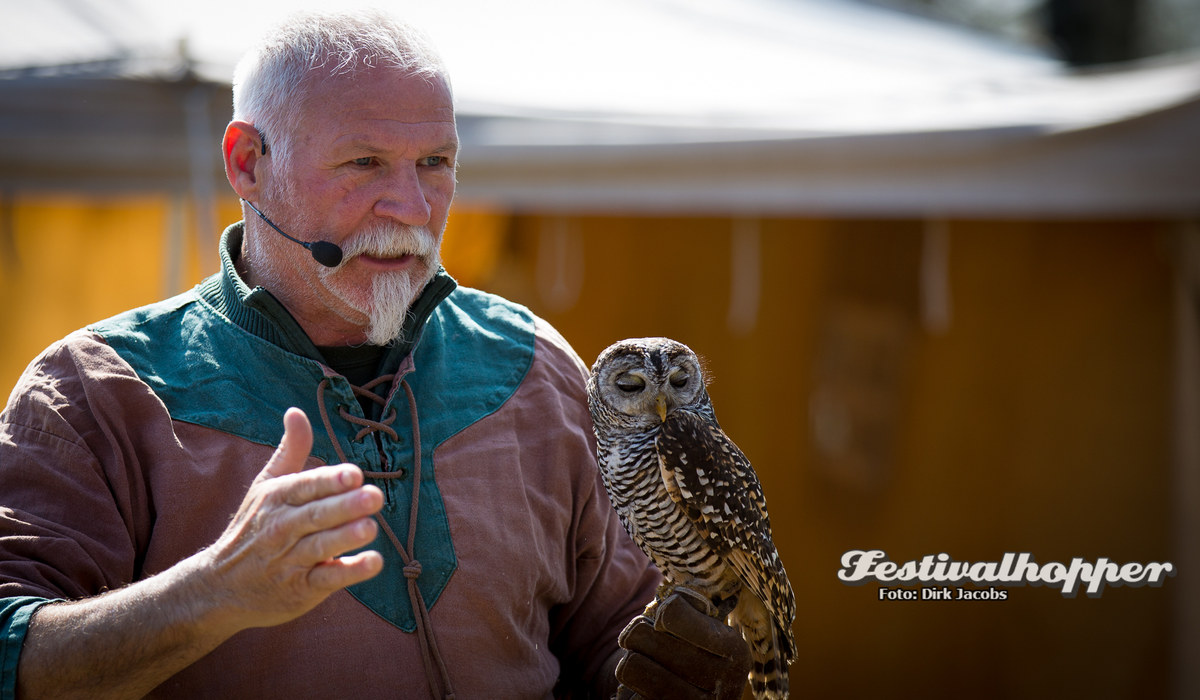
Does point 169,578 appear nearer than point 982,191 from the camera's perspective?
Yes

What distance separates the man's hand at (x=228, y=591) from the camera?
3.95ft

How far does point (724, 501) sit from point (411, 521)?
64 centimetres

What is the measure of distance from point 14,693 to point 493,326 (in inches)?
44.0

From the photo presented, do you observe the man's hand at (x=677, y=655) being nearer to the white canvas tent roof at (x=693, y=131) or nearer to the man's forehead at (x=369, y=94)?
the man's forehead at (x=369, y=94)

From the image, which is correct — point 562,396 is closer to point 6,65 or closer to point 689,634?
point 689,634

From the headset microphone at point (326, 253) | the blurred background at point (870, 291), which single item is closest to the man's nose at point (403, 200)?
the headset microphone at point (326, 253)

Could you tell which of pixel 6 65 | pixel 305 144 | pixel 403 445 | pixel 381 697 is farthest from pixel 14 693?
pixel 6 65

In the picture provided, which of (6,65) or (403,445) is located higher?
(6,65)

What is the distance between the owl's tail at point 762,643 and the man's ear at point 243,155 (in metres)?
1.33

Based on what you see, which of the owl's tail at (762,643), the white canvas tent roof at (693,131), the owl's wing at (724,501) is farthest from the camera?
the white canvas tent roof at (693,131)

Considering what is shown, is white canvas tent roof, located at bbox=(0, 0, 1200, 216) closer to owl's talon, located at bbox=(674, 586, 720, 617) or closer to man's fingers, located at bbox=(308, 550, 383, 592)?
owl's talon, located at bbox=(674, 586, 720, 617)

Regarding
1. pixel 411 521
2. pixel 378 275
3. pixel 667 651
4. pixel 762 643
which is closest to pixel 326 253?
pixel 378 275

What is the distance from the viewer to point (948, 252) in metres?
4.68

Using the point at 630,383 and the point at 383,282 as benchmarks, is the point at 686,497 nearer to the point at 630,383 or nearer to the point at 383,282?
the point at 630,383
